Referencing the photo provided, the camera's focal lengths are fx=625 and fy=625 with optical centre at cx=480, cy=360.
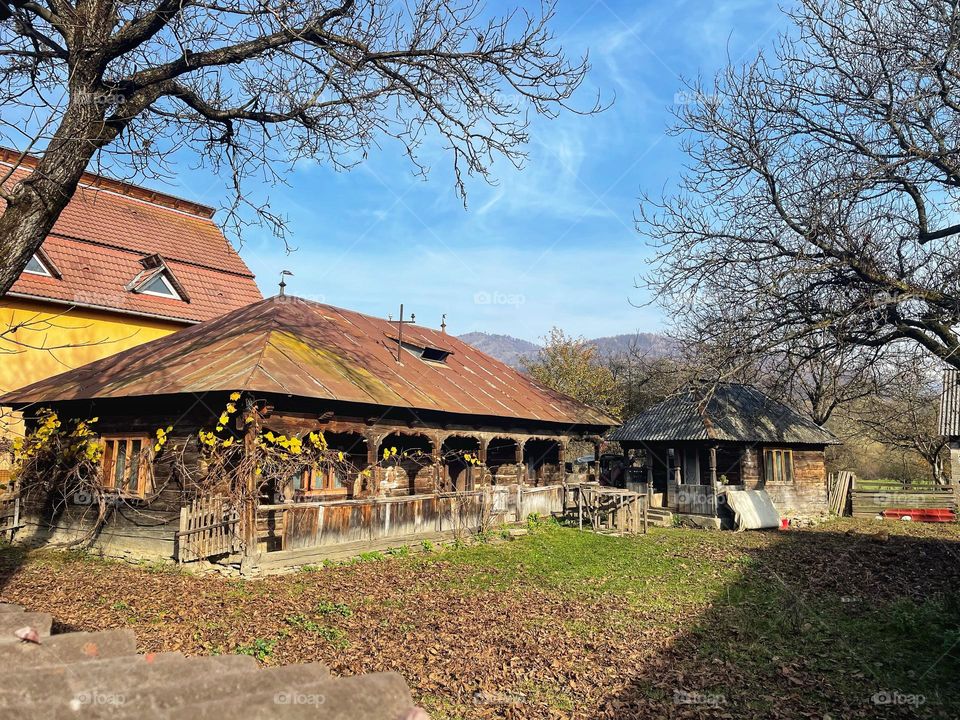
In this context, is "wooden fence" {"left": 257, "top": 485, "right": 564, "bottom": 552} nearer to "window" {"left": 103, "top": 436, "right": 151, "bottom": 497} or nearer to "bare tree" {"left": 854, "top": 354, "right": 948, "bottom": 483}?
"window" {"left": 103, "top": 436, "right": 151, "bottom": 497}

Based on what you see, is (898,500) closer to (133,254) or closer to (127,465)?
(127,465)

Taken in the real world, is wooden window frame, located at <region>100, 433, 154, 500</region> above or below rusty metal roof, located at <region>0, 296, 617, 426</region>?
below

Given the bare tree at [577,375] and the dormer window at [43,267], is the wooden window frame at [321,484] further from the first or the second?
the bare tree at [577,375]

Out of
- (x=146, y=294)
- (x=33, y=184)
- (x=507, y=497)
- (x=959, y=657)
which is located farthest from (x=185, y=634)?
(x=146, y=294)

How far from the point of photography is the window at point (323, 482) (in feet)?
51.5

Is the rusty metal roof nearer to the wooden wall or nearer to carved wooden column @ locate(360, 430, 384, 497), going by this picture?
carved wooden column @ locate(360, 430, 384, 497)

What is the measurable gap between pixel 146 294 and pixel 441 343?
11.8 metres

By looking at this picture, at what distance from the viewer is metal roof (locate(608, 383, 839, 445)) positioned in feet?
77.7

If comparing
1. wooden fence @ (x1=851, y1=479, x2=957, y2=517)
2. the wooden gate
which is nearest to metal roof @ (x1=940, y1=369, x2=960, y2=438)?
wooden fence @ (x1=851, y1=479, x2=957, y2=517)

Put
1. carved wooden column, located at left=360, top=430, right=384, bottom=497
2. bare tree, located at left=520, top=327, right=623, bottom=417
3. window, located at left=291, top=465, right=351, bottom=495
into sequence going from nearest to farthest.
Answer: carved wooden column, located at left=360, top=430, right=384, bottom=497 → window, located at left=291, top=465, right=351, bottom=495 → bare tree, located at left=520, top=327, right=623, bottom=417

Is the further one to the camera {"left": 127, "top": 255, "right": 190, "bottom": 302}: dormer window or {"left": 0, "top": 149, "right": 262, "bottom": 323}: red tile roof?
{"left": 127, "top": 255, "right": 190, "bottom": 302}: dormer window

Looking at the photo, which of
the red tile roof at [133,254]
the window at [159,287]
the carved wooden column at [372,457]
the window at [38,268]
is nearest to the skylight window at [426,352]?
the carved wooden column at [372,457]

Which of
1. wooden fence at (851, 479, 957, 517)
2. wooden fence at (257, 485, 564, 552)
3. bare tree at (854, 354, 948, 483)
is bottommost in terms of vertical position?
wooden fence at (851, 479, 957, 517)

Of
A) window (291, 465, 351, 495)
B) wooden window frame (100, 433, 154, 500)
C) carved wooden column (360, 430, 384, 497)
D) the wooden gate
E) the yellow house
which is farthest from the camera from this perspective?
the yellow house
